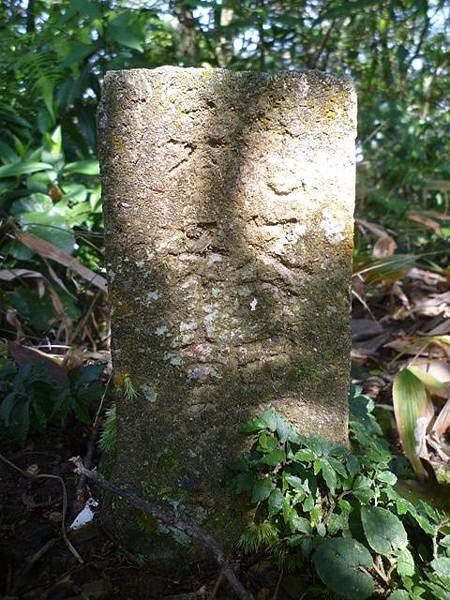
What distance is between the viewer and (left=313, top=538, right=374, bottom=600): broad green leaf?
1442mm

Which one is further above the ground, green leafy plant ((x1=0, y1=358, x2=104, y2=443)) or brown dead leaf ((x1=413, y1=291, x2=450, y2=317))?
green leafy plant ((x1=0, y1=358, x2=104, y2=443))

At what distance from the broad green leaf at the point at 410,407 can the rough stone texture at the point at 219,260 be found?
55 cm

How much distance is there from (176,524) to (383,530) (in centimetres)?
52

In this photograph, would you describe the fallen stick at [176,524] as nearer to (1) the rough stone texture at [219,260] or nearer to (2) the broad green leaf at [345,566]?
(1) the rough stone texture at [219,260]

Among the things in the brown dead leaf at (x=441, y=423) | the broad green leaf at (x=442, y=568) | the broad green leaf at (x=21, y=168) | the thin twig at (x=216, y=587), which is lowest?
the brown dead leaf at (x=441, y=423)

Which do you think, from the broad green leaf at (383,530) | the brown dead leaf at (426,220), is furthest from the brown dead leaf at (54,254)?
the brown dead leaf at (426,220)

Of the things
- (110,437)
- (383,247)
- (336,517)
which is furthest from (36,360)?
(383,247)

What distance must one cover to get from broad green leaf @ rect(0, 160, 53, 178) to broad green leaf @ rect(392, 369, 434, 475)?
82.9 inches

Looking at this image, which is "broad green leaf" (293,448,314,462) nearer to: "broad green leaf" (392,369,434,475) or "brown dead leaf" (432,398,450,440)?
"broad green leaf" (392,369,434,475)

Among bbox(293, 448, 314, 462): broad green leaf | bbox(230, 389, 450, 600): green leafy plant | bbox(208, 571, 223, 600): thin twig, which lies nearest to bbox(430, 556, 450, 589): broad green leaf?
bbox(230, 389, 450, 600): green leafy plant

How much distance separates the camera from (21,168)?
318 cm

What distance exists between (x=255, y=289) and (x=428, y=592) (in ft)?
2.84

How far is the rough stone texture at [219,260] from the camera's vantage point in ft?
5.13

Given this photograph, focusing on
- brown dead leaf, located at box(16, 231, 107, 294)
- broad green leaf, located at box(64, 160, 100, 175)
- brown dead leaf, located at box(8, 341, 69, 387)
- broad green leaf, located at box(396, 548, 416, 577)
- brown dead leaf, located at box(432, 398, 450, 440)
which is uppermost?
broad green leaf, located at box(64, 160, 100, 175)
